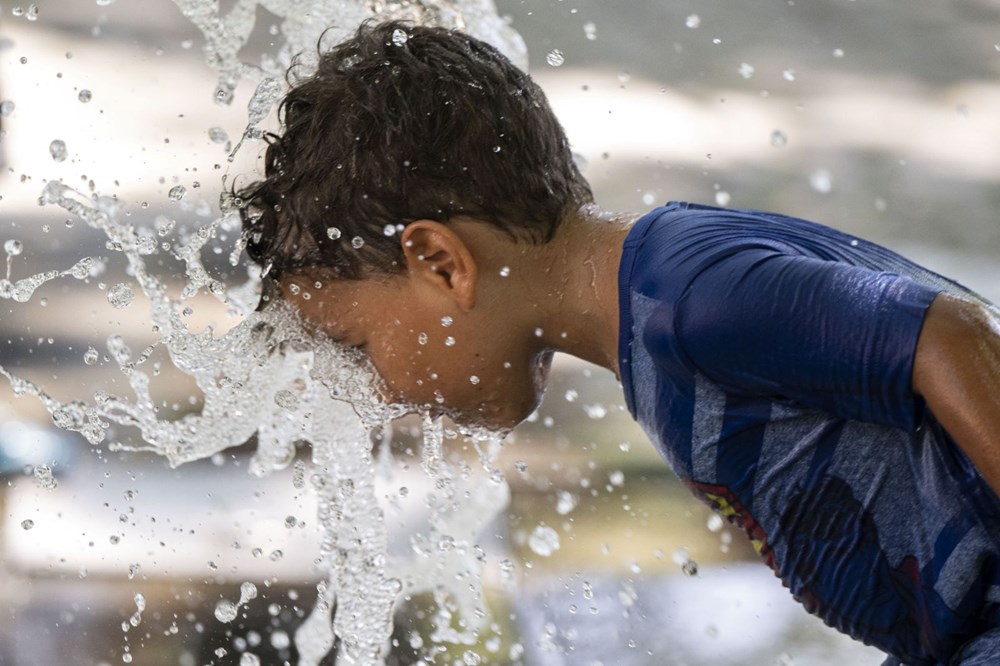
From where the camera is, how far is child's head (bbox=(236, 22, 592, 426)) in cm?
83

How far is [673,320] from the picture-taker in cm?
68

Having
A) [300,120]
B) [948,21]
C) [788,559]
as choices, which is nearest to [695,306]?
[788,559]

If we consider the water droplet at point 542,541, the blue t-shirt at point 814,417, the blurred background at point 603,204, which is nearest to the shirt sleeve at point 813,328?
the blue t-shirt at point 814,417

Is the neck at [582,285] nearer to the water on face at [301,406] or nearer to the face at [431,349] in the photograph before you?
the face at [431,349]

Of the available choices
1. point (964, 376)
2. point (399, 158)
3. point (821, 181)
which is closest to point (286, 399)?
point (399, 158)

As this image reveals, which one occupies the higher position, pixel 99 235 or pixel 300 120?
pixel 300 120

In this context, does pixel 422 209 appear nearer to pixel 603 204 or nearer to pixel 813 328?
pixel 813 328

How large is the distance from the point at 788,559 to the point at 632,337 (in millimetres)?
177

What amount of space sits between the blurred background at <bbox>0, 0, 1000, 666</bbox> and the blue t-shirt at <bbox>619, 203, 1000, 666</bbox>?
0.76 m

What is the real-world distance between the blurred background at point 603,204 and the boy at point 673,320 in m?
0.69

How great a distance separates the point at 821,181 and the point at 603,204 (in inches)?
13.8

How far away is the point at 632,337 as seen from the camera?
2.42 feet

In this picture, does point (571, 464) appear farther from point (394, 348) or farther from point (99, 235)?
point (394, 348)

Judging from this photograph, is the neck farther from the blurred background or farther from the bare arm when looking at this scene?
the blurred background
